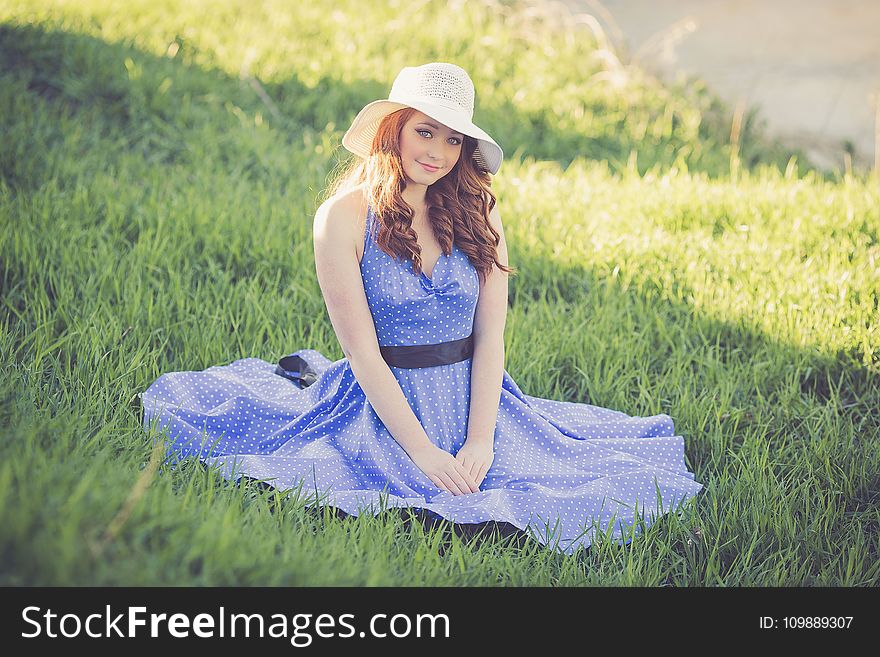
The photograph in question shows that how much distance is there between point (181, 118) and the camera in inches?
181

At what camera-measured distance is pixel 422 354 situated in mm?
2455

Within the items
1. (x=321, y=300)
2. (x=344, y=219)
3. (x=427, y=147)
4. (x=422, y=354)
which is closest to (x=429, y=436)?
(x=422, y=354)

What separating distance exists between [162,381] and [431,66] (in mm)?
1301

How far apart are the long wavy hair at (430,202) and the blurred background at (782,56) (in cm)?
346

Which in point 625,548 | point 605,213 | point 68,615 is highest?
point 605,213

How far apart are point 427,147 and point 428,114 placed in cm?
13

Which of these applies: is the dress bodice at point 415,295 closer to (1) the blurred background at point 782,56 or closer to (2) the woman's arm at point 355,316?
(2) the woman's arm at point 355,316

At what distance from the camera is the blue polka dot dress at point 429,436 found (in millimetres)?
2266

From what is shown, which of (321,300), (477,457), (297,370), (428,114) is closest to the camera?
(428,114)

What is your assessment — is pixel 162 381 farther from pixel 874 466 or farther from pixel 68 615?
pixel 874 466

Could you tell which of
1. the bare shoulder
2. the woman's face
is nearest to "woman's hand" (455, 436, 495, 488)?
the bare shoulder

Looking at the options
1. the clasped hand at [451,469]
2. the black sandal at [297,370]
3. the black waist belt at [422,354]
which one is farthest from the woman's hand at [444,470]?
the black sandal at [297,370]

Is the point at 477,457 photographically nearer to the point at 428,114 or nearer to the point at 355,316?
the point at 355,316

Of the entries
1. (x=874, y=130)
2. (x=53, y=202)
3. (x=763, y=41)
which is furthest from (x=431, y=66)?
(x=763, y=41)
